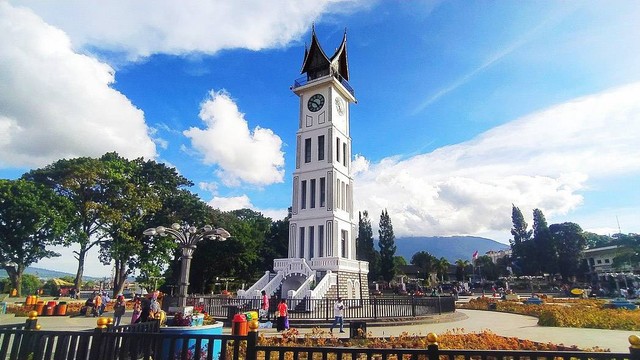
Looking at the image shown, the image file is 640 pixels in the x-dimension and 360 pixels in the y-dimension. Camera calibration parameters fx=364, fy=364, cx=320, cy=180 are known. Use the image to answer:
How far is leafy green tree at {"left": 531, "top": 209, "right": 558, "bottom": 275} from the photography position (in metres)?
67.4

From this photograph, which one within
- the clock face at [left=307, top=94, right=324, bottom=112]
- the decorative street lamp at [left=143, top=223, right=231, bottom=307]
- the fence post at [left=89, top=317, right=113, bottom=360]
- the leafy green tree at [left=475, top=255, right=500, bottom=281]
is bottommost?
the fence post at [left=89, top=317, right=113, bottom=360]

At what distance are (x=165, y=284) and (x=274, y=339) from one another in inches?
1751

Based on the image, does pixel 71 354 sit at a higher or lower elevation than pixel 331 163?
lower

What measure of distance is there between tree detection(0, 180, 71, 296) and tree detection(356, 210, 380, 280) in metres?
48.6

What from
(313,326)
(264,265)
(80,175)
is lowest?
(313,326)

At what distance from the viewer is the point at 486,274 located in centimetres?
9181

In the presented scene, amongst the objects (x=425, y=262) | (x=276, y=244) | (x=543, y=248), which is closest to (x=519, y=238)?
(x=543, y=248)

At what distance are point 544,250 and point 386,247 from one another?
2996 centimetres

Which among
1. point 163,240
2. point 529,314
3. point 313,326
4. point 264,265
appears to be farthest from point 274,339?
point 264,265

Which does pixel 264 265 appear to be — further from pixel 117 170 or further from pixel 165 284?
pixel 117 170

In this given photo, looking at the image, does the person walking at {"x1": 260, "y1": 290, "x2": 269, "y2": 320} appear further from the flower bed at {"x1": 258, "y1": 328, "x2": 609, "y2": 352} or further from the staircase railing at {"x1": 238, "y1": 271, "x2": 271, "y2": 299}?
Answer: the flower bed at {"x1": 258, "y1": 328, "x2": 609, "y2": 352}

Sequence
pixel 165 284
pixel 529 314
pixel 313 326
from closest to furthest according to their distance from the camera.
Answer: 1. pixel 313 326
2. pixel 529 314
3. pixel 165 284

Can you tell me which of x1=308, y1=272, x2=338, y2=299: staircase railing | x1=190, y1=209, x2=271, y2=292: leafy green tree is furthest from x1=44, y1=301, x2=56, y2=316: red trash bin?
x1=190, y1=209, x2=271, y2=292: leafy green tree

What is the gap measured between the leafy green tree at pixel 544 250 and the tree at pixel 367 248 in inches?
1207
